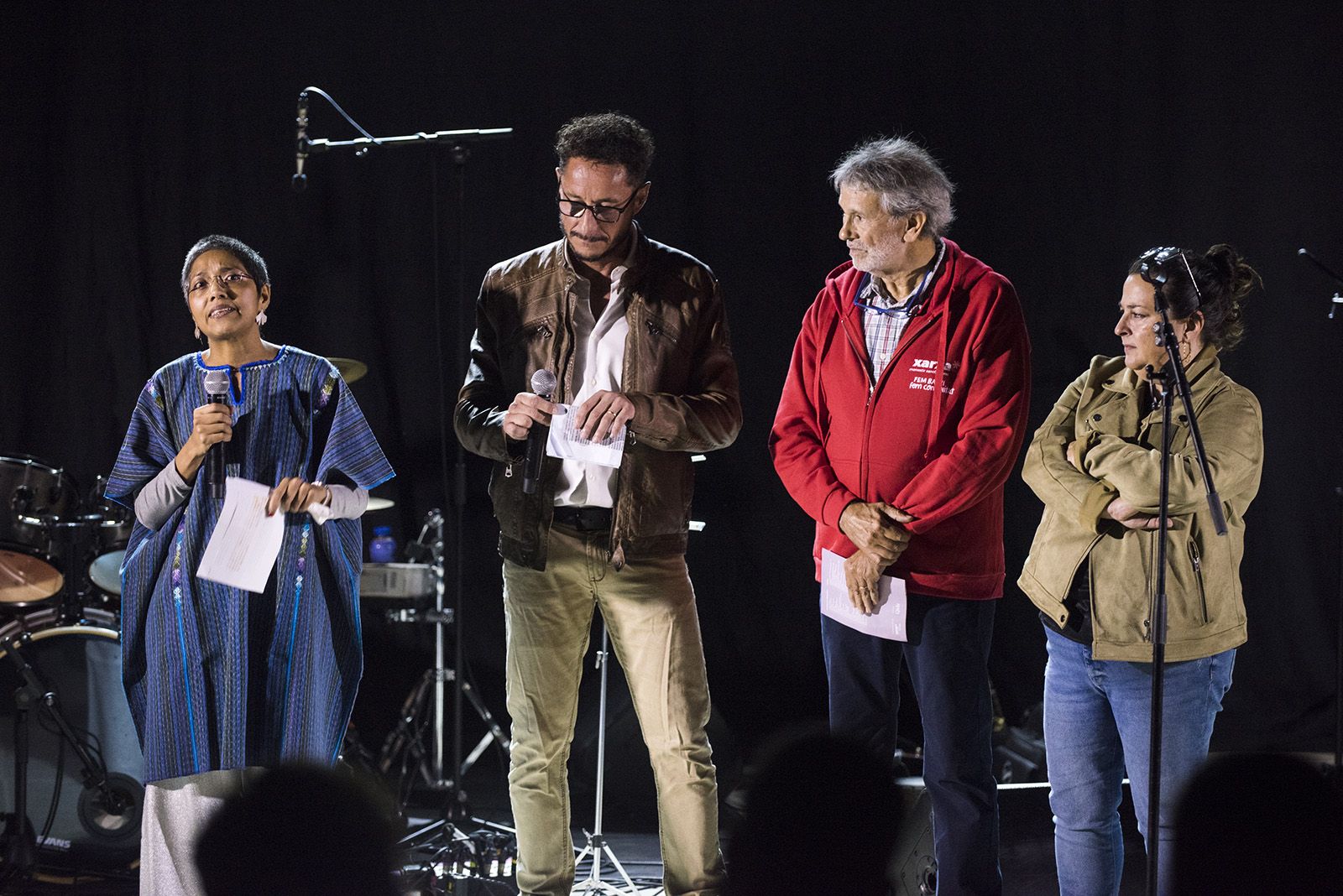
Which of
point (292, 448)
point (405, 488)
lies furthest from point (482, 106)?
point (292, 448)

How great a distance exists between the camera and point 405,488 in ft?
16.5

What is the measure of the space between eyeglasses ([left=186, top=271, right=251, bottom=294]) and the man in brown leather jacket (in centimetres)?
61

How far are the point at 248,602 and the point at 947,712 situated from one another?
5.33 ft

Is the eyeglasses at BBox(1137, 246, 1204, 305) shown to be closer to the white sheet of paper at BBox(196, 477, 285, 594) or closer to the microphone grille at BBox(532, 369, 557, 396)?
the microphone grille at BBox(532, 369, 557, 396)

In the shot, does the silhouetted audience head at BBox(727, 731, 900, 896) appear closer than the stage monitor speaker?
Yes

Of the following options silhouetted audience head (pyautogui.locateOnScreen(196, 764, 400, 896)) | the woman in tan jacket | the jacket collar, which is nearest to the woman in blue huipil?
the jacket collar

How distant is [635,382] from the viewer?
2.96 metres

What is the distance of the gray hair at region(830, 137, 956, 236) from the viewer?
2.79m

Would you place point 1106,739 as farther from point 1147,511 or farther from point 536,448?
point 536,448

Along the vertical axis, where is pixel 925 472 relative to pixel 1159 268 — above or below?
below

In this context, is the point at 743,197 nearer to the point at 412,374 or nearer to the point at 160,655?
the point at 412,374

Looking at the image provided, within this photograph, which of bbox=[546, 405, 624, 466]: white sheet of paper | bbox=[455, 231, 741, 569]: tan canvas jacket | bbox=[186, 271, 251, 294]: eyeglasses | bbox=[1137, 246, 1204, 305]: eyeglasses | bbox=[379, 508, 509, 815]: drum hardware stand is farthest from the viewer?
bbox=[379, 508, 509, 815]: drum hardware stand

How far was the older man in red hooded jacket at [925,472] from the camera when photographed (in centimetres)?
270

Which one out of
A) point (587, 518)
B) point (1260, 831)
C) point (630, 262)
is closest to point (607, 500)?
point (587, 518)
